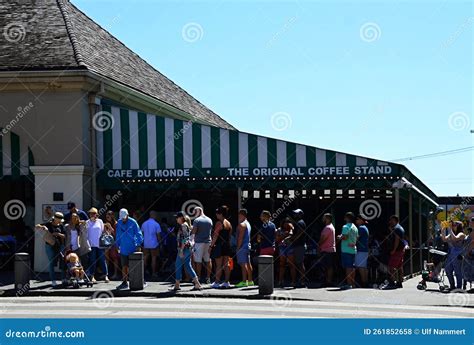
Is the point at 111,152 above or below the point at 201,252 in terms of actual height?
above

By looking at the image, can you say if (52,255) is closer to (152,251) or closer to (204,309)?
(152,251)

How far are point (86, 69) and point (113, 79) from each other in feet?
5.73

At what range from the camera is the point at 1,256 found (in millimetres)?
19719

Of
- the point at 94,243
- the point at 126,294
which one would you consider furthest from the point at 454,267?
the point at 94,243

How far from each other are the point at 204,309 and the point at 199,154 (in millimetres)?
6950

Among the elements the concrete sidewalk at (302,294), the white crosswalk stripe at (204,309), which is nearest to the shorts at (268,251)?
the concrete sidewalk at (302,294)

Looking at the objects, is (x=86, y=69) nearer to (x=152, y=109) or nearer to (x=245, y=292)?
(x=152, y=109)

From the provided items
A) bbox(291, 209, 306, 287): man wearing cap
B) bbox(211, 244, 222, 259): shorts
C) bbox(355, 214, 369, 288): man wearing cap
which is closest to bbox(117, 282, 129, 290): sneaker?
bbox(211, 244, 222, 259): shorts

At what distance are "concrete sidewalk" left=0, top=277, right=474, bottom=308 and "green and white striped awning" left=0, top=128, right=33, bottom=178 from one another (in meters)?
4.35

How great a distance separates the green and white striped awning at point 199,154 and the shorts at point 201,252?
3.25m

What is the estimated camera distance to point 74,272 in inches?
606

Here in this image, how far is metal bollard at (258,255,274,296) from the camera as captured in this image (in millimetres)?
13849

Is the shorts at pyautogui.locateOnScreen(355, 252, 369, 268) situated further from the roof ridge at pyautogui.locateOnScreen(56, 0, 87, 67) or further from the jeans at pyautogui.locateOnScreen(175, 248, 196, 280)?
the roof ridge at pyautogui.locateOnScreen(56, 0, 87, 67)
